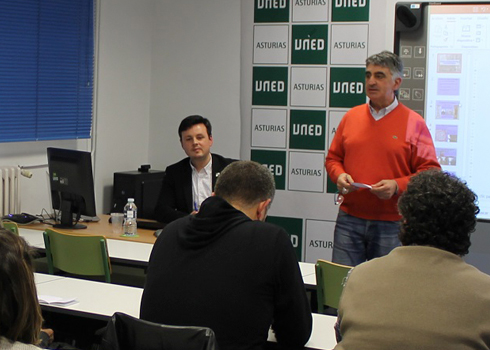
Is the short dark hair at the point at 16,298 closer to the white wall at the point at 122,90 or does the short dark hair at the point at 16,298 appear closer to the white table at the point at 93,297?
the white table at the point at 93,297

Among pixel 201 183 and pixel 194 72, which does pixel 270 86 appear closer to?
pixel 194 72

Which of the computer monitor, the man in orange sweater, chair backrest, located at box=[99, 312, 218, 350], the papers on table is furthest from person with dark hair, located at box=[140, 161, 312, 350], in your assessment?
the computer monitor

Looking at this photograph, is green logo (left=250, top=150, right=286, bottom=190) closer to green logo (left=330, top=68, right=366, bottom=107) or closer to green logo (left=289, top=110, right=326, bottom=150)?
green logo (left=289, top=110, right=326, bottom=150)

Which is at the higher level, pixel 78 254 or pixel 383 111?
pixel 383 111

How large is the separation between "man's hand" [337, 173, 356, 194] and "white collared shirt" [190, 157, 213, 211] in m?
1.04

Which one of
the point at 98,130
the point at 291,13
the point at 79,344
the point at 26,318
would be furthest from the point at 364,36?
the point at 26,318

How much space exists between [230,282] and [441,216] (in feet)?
2.55

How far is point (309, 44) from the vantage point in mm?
5723

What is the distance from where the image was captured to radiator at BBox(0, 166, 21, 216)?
510 cm

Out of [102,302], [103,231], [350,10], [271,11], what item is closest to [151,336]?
[102,302]

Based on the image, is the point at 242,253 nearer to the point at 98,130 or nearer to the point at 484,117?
the point at 484,117

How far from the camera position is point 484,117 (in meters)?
4.48

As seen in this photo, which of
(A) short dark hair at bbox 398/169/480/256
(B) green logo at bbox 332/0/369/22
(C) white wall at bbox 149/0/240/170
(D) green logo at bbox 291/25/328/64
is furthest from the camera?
(C) white wall at bbox 149/0/240/170

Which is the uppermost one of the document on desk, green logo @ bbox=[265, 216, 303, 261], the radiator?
the radiator
